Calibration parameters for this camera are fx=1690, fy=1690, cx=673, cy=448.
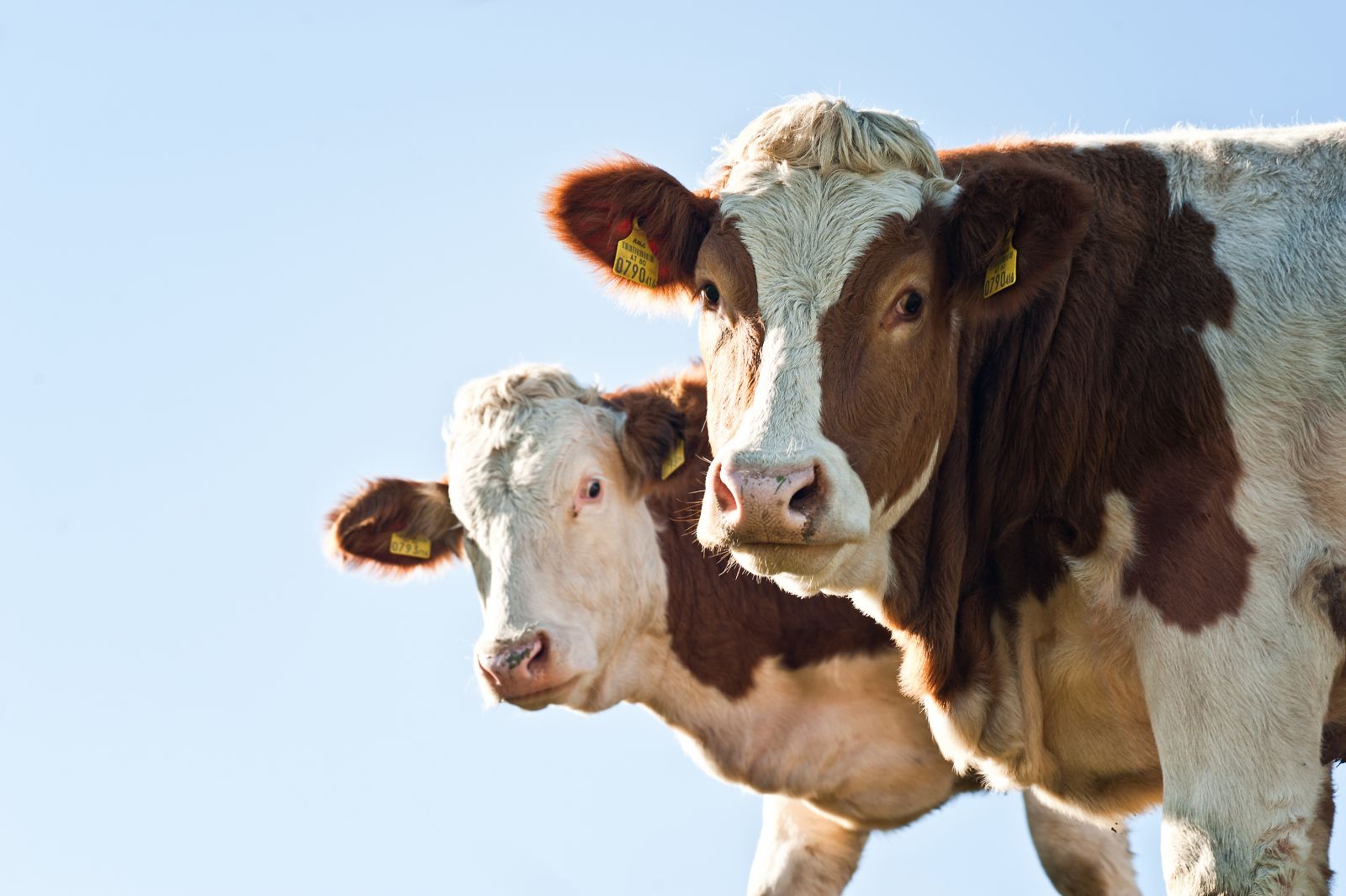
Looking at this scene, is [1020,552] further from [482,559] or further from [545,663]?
[482,559]

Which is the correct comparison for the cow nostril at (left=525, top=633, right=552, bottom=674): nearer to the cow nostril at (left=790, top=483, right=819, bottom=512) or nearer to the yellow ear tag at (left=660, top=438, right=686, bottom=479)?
the yellow ear tag at (left=660, top=438, right=686, bottom=479)

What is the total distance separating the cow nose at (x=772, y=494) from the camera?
506 cm

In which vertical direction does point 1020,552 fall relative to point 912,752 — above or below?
above

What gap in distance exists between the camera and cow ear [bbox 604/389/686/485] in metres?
8.96

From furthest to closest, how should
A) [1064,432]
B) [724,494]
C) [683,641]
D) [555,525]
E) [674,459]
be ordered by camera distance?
[674,459] → [683,641] → [555,525] → [1064,432] → [724,494]

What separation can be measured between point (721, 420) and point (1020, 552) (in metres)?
1.14

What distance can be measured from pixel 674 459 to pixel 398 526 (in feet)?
5.99

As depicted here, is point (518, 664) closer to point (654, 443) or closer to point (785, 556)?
point (654, 443)

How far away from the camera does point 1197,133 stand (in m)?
6.14

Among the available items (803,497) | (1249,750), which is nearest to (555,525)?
(803,497)

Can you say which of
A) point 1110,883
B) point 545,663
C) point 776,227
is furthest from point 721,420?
point 1110,883

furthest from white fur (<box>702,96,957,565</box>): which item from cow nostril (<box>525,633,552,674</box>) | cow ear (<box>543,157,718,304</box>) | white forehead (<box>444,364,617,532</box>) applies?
white forehead (<box>444,364,617,532</box>)

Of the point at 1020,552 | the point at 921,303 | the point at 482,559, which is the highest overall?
the point at 921,303

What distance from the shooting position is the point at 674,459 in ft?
29.4
